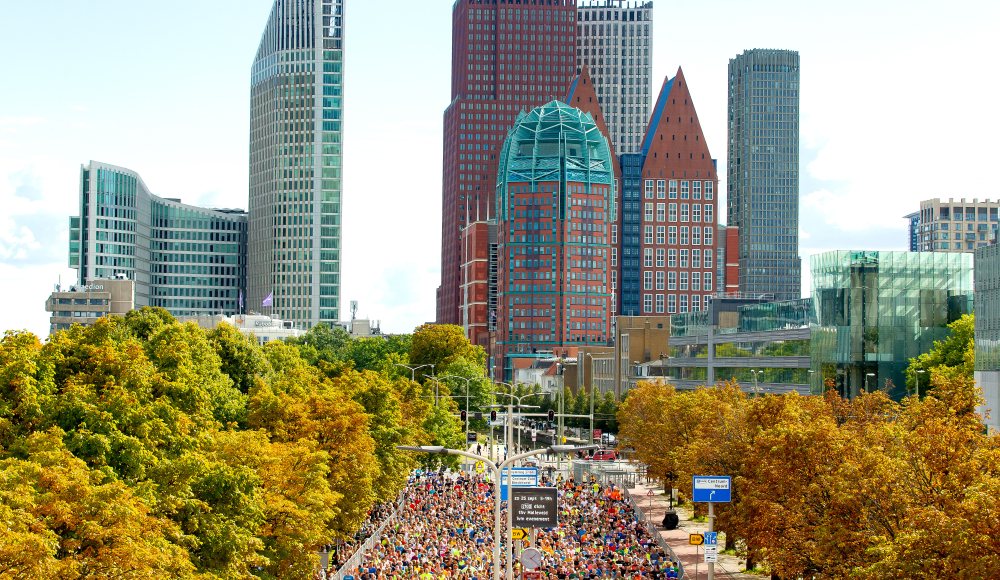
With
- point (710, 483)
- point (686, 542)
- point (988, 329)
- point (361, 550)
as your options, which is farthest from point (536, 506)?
point (988, 329)

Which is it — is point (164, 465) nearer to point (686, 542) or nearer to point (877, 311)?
point (686, 542)

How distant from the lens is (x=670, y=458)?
97.6 meters

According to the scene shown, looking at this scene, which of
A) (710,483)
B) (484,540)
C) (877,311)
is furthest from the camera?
(877,311)

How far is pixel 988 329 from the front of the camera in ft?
283

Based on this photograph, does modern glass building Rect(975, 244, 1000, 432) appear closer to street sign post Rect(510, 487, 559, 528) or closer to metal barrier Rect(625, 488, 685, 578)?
metal barrier Rect(625, 488, 685, 578)

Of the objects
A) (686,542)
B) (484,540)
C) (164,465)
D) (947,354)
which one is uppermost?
(947,354)

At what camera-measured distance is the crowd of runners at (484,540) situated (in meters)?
68.6

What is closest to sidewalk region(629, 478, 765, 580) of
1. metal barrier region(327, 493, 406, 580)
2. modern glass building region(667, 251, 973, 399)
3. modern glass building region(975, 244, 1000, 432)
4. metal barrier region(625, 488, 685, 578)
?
metal barrier region(625, 488, 685, 578)

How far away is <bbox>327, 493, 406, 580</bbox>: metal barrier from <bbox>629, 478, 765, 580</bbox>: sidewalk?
16.4m

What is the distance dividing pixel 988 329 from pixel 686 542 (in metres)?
22.5

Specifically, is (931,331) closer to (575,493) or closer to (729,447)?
(575,493)

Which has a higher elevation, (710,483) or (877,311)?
(877,311)

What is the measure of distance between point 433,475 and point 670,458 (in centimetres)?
3050

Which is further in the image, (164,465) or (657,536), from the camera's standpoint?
(657,536)
